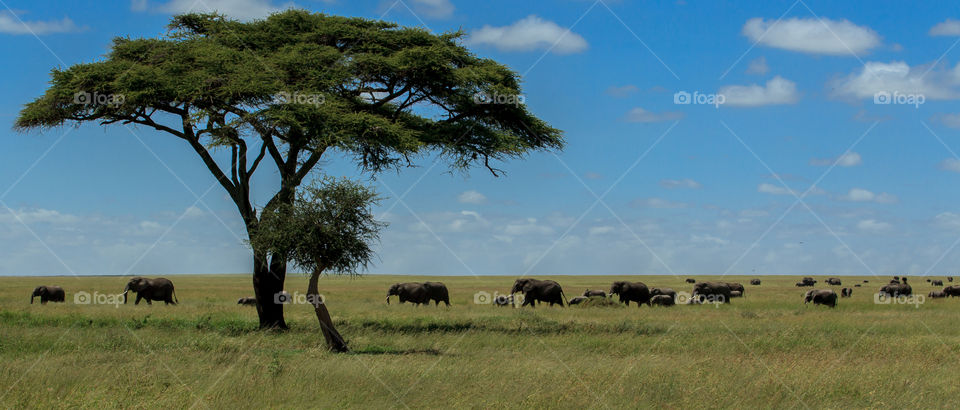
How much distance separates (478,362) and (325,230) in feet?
17.3

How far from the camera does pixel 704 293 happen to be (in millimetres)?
50906

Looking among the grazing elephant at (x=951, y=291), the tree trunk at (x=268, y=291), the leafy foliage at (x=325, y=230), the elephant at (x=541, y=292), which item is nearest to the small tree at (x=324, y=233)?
the leafy foliage at (x=325, y=230)

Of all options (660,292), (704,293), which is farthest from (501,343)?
(704,293)

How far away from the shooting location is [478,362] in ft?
56.1

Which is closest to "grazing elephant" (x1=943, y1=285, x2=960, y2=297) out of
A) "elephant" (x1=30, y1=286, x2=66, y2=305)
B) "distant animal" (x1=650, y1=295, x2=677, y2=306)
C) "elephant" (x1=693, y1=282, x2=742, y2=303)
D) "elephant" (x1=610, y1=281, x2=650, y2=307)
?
"elephant" (x1=693, y1=282, x2=742, y2=303)

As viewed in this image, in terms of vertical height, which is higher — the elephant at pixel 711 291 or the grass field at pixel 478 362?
the elephant at pixel 711 291

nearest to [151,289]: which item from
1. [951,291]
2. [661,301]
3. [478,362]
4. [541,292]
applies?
[541,292]

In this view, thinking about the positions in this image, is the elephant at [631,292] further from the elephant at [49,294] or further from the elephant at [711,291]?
the elephant at [49,294]

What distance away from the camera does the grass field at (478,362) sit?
12641mm

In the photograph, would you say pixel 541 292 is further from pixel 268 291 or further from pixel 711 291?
pixel 268 291

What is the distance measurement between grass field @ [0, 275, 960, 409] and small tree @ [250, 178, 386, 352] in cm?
200

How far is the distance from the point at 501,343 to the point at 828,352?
27.4ft

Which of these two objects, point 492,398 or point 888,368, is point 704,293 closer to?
point 888,368

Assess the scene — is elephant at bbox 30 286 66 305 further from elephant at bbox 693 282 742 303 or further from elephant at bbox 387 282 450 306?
elephant at bbox 693 282 742 303
